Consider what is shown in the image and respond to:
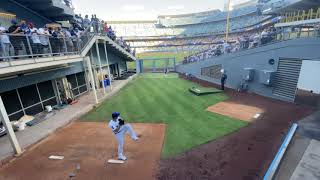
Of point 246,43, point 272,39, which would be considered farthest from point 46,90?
point 272,39

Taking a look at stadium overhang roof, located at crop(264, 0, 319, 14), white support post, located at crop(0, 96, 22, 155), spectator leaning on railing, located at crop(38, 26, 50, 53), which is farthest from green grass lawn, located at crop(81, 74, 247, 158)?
stadium overhang roof, located at crop(264, 0, 319, 14)

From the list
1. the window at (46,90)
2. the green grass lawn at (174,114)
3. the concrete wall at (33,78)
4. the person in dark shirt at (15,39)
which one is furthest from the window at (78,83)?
the person in dark shirt at (15,39)

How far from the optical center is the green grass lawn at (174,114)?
8.06m

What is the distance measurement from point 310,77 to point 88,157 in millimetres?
15194

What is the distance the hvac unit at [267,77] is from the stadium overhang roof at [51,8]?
662 inches

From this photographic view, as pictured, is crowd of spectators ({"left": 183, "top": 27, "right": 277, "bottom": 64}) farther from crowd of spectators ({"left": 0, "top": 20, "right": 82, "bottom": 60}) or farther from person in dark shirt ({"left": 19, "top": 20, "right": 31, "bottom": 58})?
person in dark shirt ({"left": 19, "top": 20, "right": 31, "bottom": 58})

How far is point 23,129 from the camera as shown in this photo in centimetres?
956

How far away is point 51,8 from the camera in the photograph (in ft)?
50.0

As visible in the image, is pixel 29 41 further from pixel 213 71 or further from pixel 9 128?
pixel 213 71

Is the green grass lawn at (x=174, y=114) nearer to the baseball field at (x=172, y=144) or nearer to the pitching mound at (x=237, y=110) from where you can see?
the baseball field at (x=172, y=144)

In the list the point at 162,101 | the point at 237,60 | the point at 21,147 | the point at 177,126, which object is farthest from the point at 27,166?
the point at 237,60

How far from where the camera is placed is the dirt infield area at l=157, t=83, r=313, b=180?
19.3 ft

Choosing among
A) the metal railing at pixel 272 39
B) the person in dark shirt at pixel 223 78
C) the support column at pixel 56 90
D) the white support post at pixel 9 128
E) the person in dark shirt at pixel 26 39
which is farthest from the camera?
the person in dark shirt at pixel 223 78

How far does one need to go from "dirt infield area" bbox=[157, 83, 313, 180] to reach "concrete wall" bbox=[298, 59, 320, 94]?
15.0 feet
